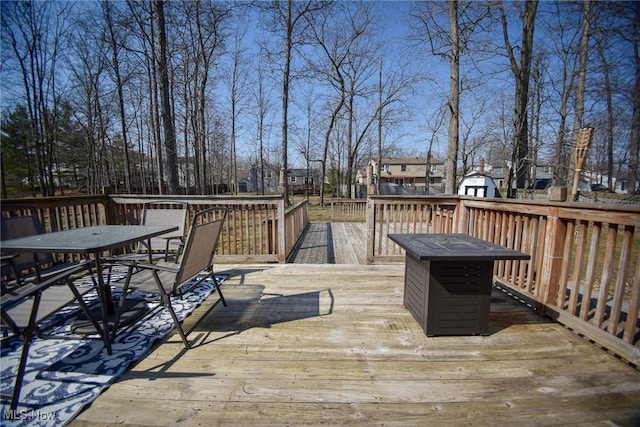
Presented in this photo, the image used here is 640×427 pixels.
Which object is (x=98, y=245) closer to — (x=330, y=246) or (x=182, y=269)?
(x=182, y=269)

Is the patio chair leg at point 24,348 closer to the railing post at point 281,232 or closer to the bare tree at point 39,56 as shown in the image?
the railing post at point 281,232

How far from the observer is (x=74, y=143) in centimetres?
1642

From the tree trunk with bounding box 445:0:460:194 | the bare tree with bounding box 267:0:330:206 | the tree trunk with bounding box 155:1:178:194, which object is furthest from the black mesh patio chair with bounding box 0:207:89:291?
the bare tree with bounding box 267:0:330:206

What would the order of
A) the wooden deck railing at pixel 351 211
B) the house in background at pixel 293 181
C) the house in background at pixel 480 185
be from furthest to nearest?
1. the house in background at pixel 293 181
2. the house in background at pixel 480 185
3. the wooden deck railing at pixel 351 211

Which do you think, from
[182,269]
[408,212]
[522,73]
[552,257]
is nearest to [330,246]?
[408,212]

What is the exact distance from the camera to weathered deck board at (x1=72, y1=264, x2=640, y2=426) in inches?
55.8

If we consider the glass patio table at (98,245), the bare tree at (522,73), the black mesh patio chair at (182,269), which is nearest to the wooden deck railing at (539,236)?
the glass patio table at (98,245)

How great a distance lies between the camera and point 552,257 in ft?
7.92

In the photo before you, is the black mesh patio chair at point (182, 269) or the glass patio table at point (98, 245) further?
the black mesh patio chair at point (182, 269)

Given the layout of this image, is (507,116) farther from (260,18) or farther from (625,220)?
(625,220)
